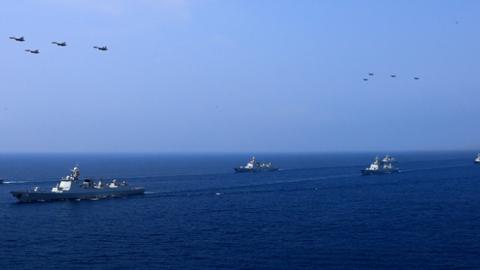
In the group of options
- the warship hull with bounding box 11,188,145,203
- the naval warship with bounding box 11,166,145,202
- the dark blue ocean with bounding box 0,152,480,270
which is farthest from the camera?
the naval warship with bounding box 11,166,145,202

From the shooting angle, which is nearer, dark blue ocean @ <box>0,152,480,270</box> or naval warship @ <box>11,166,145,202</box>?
dark blue ocean @ <box>0,152,480,270</box>

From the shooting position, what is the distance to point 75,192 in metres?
139

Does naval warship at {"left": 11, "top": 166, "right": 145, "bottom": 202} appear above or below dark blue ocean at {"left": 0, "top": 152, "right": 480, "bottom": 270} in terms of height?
above

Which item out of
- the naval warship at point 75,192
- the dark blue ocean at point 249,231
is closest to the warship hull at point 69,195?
the naval warship at point 75,192

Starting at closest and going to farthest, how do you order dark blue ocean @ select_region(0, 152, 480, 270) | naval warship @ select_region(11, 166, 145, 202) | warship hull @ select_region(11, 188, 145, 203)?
dark blue ocean @ select_region(0, 152, 480, 270)
warship hull @ select_region(11, 188, 145, 203)
naval warship @ select_region(11, 166, 145, 202)

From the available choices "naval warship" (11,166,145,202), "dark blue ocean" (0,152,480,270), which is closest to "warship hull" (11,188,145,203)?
"naval warship" (11,166,145,202)

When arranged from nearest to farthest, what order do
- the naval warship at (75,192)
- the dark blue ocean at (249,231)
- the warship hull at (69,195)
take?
the dark blue ocean at (249,231) → the warship hull at (69,195) → the naval warship at (75,192)

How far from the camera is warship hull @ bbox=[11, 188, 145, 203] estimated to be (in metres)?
131

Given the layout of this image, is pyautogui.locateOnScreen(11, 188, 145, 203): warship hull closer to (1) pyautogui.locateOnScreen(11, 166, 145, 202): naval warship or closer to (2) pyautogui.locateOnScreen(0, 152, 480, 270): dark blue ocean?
(1) pyautogui.locateOnScreen(11, 166, 145, 202): naval warship

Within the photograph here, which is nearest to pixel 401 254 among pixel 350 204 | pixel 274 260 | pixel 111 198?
pixel 274 260

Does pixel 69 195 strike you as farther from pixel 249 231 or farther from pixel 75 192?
pixel 249 231

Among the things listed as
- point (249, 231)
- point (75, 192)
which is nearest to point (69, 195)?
point (75, 192)

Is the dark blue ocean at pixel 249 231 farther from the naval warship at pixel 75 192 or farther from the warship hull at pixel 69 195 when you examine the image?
the naval warship at pixel 75 192

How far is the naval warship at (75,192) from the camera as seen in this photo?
13125cm
